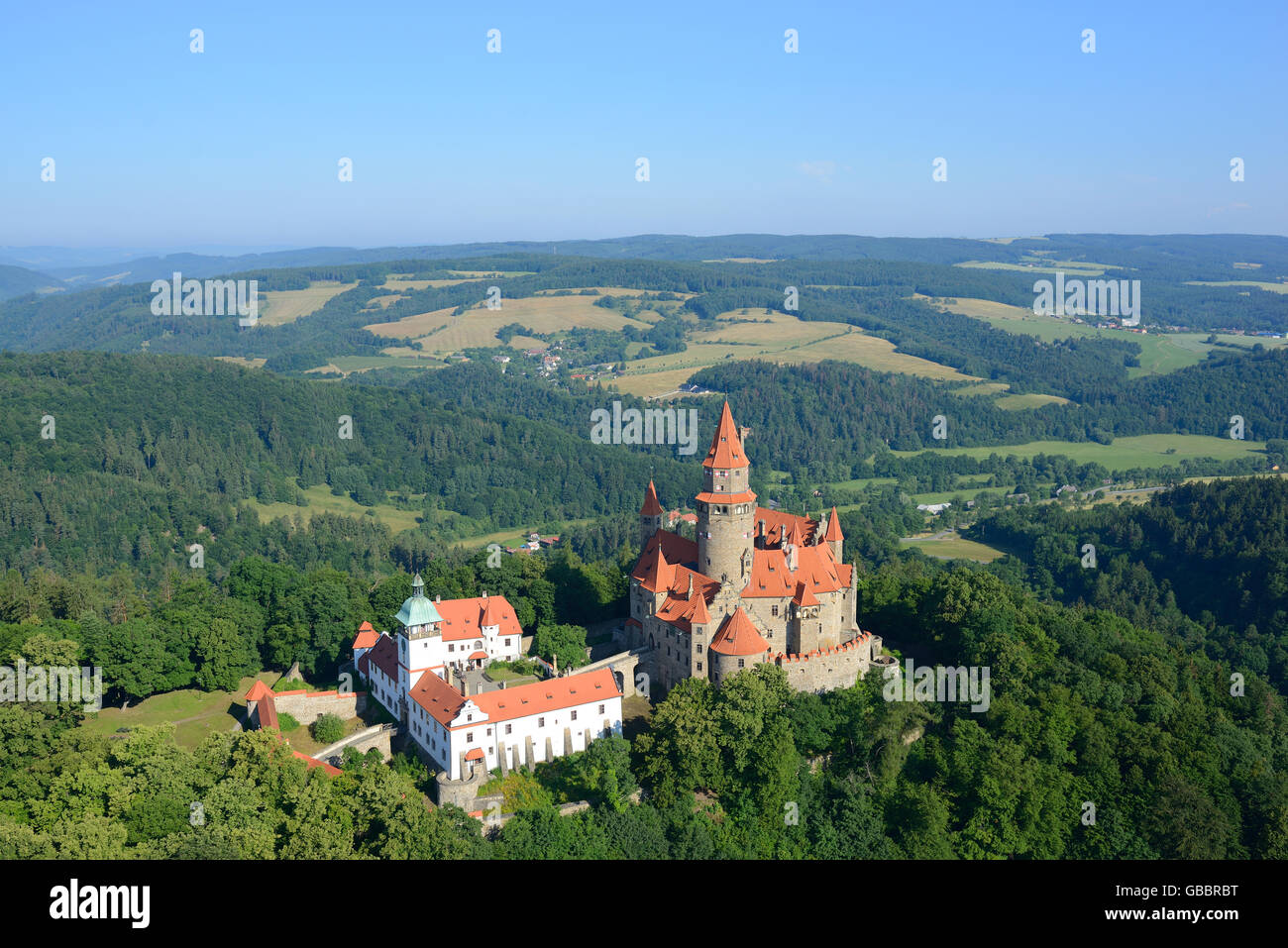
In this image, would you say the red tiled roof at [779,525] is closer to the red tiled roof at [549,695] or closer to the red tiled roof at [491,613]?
the red tiled roof at [549,695]

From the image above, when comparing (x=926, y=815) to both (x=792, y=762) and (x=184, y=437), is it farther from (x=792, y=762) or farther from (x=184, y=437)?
(x=184, y=437)

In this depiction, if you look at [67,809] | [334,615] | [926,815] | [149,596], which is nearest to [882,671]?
[926,815]

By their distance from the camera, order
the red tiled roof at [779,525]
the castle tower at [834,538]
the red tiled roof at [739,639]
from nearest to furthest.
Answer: the red tiled roof at [739,639]
the red tiled roof at [779,525]
the castle tower at [834,538]

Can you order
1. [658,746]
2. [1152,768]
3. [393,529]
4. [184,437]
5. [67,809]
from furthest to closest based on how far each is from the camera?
[184,437] → [393,529] → [1152,768] → [658,746] → [67,809]

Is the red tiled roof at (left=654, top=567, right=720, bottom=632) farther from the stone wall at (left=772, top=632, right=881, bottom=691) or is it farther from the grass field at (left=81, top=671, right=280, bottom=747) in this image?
the grass field at (left=81, top=671, right=280, bottom=747)

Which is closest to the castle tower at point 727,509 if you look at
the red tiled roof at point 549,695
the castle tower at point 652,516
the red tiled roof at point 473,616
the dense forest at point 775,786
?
the dense forest at point 775,786
